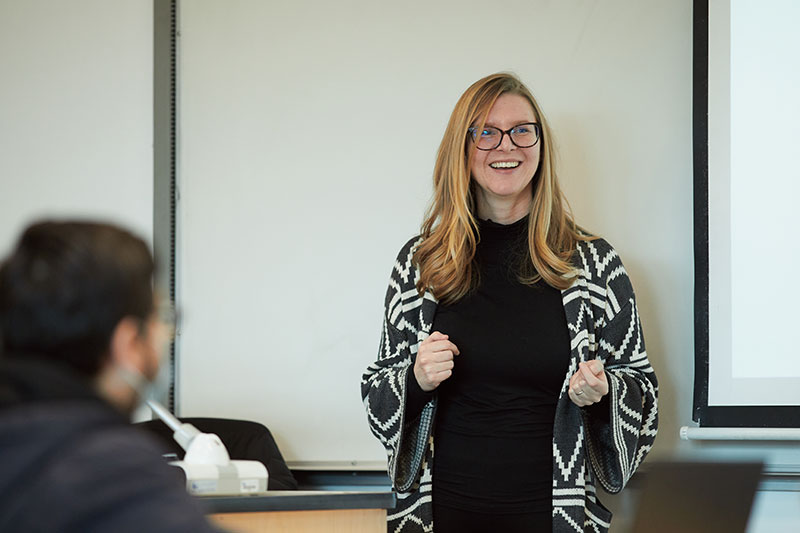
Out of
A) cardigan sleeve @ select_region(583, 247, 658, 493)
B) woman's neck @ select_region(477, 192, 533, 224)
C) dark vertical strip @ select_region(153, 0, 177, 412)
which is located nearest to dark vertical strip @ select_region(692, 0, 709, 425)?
cardigan sleeve @ select_region(583, 247, 658, 493)

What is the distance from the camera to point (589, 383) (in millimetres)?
1894

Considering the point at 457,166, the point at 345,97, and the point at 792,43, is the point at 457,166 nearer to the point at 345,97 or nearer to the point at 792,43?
the point at 345,97

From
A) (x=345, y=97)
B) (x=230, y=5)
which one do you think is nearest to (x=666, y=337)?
(x=345, y=97)

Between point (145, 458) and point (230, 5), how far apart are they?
83.4 inches

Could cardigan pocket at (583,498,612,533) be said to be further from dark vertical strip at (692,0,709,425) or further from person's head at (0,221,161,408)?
person's head at (0,221,161,408)

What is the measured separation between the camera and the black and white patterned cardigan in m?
2.05

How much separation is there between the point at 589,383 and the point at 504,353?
0.25m

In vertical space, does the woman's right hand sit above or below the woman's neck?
below

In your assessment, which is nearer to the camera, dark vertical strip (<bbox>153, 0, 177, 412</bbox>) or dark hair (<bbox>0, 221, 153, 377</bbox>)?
dark hair (<bbox>0, 221, 153, 377</bbox>)

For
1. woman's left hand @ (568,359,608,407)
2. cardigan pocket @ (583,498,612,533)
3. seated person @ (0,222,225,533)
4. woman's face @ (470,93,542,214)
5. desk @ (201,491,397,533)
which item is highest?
woman's face @ (470,93,542,214)

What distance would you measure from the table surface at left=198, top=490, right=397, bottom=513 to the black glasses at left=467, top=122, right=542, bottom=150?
0.96 meters

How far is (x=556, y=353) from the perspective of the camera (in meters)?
2.09

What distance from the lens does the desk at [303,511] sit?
1.53 metres

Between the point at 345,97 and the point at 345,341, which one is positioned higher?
the point at 345,97
